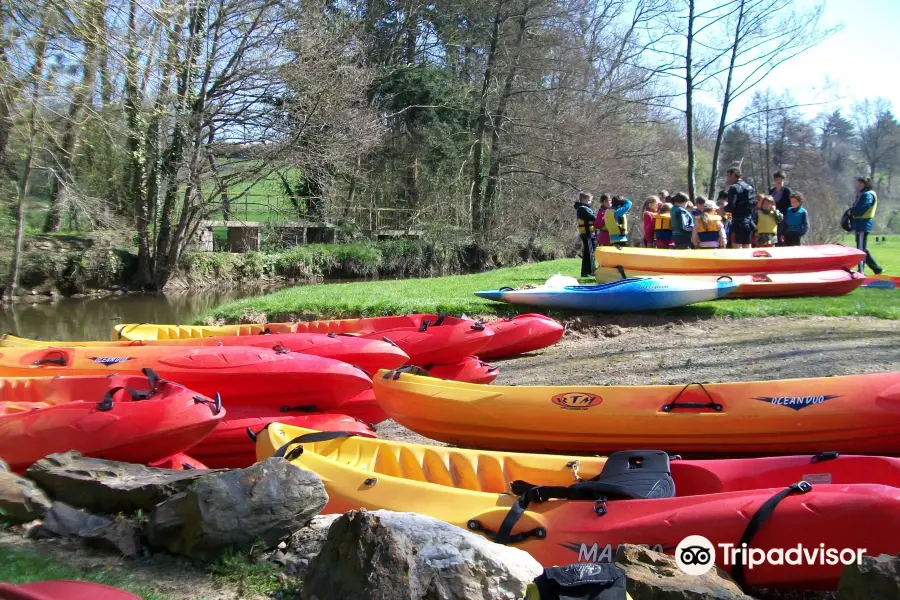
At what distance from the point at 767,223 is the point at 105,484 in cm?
1151

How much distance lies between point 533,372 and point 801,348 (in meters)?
2.88

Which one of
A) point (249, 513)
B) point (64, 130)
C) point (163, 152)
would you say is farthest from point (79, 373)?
point (163, 152)

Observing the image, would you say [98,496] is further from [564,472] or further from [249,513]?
[564,472]

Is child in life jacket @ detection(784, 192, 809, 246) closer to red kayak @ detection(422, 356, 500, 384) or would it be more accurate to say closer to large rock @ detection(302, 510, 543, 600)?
red kayak @ detection(422, 356, 500, 384)

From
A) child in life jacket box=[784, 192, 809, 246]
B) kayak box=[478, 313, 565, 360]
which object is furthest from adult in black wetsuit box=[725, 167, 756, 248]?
kayak box=[478, 313, 565, 360]

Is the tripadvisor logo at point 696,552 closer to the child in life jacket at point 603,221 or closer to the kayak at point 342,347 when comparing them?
the kayak at point 342,347

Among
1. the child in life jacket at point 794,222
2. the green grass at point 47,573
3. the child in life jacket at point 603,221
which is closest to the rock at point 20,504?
the green grass at point 47,573

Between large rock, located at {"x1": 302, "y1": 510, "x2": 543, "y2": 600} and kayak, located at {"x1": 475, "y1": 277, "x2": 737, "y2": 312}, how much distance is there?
722 centimetres

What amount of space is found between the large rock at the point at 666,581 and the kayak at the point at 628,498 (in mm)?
410

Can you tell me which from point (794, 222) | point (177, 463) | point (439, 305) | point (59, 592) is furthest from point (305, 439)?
point (794, 222)

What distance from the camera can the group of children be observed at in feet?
39.0

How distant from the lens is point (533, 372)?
8.21m

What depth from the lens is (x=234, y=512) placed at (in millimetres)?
3271

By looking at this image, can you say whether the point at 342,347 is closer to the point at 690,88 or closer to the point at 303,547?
the point at 303,547
